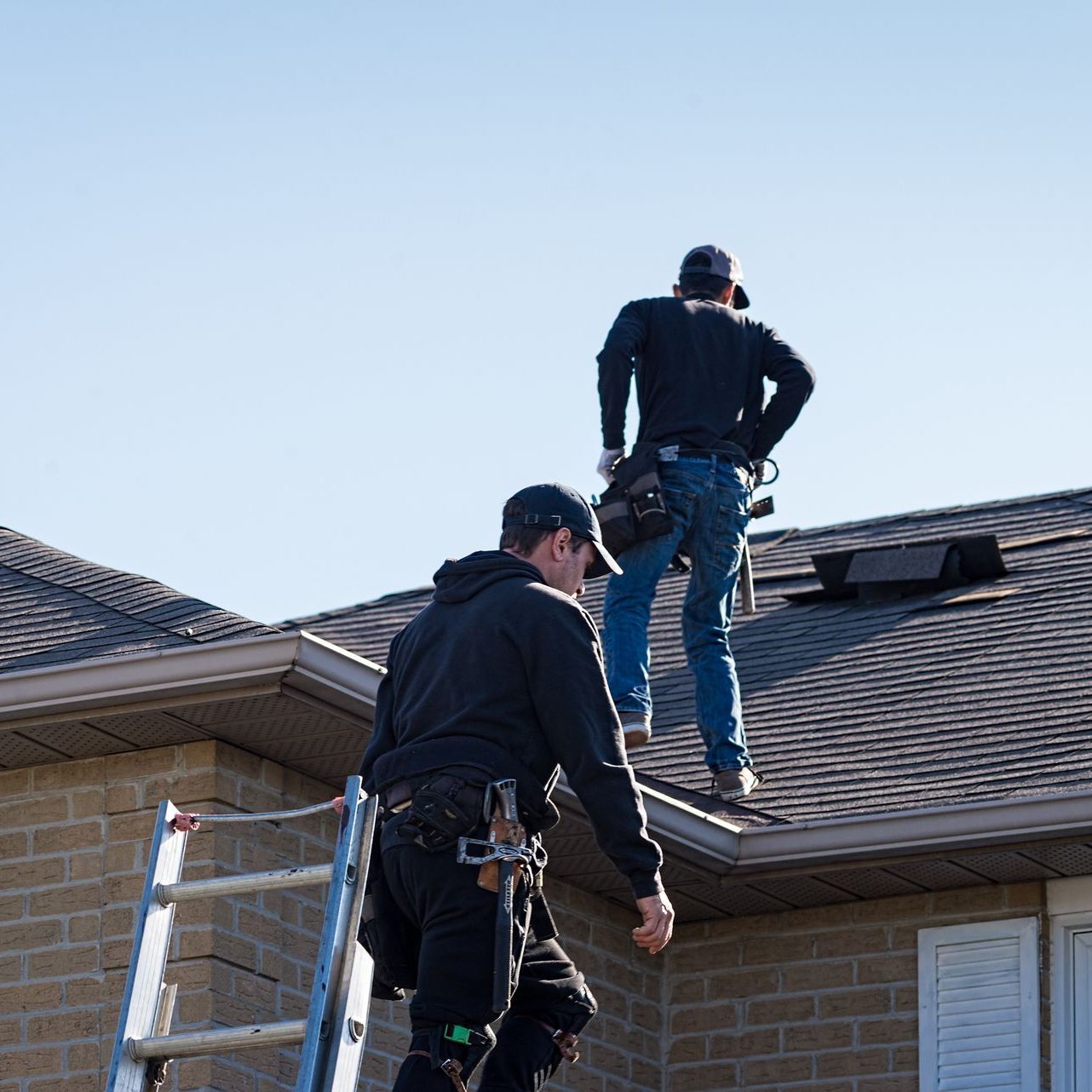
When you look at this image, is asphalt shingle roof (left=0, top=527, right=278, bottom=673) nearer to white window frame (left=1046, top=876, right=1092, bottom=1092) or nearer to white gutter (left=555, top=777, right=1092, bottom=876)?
white gutter (left=555, top=777, right=1092, bottom=876)

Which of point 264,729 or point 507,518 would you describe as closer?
point 507,518

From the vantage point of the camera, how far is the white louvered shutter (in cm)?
868

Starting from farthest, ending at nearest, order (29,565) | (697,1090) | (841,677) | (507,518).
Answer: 1. (841,677)
2. (29,565)
3. (697,1090)
4. (507,518)

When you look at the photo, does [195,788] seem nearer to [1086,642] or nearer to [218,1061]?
[218,1061]

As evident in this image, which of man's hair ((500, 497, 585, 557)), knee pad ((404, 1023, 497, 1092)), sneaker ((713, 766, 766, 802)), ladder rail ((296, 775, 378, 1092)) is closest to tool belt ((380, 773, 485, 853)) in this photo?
ladder rail ((296, 775, 378, 1092))

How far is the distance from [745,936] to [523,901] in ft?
13.6

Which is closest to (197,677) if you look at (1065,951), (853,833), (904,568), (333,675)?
(333,675)

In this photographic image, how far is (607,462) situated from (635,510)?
38 centimetres

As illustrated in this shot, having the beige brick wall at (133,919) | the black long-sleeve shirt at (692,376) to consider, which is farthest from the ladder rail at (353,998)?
the black long-sleeve shirt at (692,376)

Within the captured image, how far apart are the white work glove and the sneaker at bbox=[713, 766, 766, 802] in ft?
4.08

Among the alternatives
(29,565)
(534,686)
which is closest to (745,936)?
(29,565)

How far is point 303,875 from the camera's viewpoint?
5258 millimetres

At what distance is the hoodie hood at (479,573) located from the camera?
5.74 m

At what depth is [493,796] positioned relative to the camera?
542 centimetres
